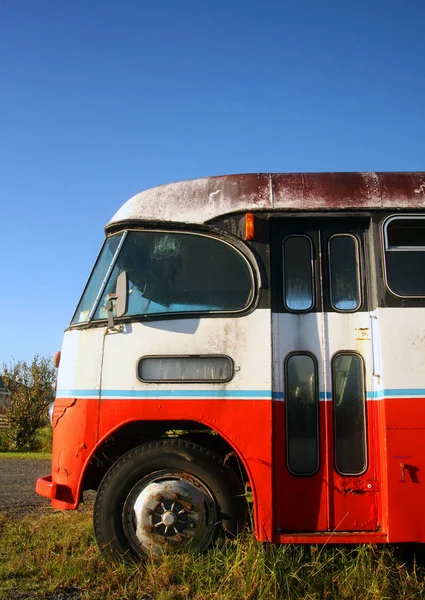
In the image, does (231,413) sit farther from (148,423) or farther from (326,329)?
(326,329)

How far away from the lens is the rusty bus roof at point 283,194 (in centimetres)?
489

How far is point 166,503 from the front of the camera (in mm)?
4422

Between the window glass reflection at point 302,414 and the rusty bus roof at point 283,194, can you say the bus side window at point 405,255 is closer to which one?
the rusty bus roof at point 283,194

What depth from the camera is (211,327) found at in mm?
4691

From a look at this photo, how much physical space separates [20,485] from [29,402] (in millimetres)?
9000

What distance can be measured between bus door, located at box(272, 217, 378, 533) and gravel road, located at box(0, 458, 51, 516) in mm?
4311

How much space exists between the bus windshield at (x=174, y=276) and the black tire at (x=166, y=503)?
1231 mm

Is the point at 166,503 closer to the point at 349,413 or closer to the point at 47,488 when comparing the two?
the point at 47,488

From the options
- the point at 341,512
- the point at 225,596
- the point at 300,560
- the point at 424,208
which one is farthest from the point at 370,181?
the point at 225,596

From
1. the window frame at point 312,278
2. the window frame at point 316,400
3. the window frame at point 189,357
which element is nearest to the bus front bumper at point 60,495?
the window frame at point 189,357

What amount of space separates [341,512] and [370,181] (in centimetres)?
286

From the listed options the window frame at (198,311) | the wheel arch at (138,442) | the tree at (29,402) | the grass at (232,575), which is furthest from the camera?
the tree at (29,402)

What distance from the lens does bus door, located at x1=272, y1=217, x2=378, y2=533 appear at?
4457 millimetres

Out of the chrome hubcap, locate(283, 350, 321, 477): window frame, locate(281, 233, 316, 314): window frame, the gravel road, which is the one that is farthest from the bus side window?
the gravel road
